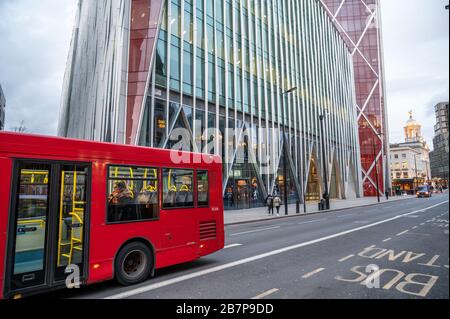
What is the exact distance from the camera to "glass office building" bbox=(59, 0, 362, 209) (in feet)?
74.0

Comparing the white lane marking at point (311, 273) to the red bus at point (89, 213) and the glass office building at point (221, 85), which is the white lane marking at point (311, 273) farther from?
the glass office building at point (221, 85)

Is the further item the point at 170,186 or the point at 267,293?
the point at 170,186

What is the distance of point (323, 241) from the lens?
421 inches

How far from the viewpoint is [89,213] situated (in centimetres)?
579

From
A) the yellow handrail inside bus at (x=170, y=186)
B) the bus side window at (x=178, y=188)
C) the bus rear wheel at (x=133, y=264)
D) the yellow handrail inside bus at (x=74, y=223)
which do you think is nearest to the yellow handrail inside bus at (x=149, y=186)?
the bus side window at (x=178, y=188)

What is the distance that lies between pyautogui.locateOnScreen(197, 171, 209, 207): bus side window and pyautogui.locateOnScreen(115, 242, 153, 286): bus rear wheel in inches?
78.1

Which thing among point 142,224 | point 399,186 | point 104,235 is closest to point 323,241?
point 142,224

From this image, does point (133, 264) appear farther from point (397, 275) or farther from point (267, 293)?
point (397, 275)

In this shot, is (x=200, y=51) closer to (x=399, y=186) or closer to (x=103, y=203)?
(x=103, y=203)

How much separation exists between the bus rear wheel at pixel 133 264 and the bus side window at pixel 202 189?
1983 mm

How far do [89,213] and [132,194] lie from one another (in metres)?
1.00

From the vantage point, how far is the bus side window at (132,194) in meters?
6.19

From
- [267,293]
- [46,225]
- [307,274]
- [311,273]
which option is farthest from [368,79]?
[46,225]

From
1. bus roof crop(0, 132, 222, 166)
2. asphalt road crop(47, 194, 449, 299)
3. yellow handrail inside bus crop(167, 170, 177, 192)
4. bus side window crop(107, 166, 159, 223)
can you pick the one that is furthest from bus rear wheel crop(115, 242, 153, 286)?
bus roof crop(0, 132, 222, 166)
